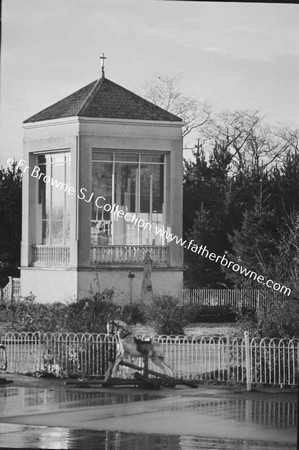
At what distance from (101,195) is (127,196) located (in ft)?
2.49

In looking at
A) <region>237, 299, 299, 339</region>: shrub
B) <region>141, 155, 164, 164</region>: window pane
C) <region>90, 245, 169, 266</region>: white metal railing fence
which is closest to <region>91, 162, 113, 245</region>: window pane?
<region>90, 245, 169, 266</region>: white metal railing fence

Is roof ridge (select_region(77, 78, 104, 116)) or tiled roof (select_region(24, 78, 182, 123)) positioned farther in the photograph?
tiled roof (select_region(24, 78, 182, 123))

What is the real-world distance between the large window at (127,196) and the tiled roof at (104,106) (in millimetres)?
1075

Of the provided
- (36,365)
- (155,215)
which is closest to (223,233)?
(155,215)

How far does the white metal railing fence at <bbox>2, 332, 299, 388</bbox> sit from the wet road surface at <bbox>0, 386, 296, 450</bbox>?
78 centimetres

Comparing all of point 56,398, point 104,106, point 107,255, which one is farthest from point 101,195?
point 56,398

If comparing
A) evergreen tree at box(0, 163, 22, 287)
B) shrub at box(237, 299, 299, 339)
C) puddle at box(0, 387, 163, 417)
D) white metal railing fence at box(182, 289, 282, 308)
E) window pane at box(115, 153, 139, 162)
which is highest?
window pane at box(115, 153, 139, 162)

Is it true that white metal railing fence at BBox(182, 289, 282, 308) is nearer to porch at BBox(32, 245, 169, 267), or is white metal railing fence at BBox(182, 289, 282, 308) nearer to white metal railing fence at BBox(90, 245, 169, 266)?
porch at BBox(32, 245, 169, 267)

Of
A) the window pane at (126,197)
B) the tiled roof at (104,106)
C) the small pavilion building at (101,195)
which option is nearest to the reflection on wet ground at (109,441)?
the small pavilion building at (101,195)

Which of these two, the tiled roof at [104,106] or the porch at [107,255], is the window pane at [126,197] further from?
the tiled roof at [104,106]

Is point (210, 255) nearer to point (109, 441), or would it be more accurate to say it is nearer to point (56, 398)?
point (56, 398)

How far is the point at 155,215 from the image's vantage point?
32594mm

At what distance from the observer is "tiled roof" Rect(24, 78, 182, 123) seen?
3141 centimetres

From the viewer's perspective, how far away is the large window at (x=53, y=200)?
31984 millimetres
